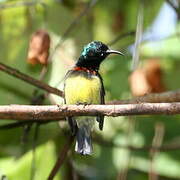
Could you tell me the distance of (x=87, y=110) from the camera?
280 cm

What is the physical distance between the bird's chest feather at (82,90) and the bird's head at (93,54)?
1.13ft

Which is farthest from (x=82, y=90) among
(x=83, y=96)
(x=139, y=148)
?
(x=139, y=148)

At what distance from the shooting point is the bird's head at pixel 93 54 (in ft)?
13.2

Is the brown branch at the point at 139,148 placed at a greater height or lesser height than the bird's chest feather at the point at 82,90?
lesser

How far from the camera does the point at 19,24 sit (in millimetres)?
5180

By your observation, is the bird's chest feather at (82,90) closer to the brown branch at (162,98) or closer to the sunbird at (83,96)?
the sunbird at (83,96)

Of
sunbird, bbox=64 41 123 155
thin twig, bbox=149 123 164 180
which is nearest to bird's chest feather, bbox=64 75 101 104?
sunbird, bbox=64 41 123 155

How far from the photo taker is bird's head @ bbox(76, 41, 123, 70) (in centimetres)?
403

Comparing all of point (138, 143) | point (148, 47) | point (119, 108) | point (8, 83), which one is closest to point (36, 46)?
point (8, 83)

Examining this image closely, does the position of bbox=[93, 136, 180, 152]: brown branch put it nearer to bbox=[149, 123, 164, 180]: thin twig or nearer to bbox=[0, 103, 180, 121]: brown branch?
bbox=[149, 123, 164, 180]: thin twig

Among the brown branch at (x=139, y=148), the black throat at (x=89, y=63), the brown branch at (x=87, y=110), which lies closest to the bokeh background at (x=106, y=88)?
the brown branch at (x=139, y=148)

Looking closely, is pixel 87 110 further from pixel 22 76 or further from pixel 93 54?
pixel 93 54

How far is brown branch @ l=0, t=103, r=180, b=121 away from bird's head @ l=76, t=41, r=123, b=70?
49.2 inches

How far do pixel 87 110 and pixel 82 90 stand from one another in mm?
853
